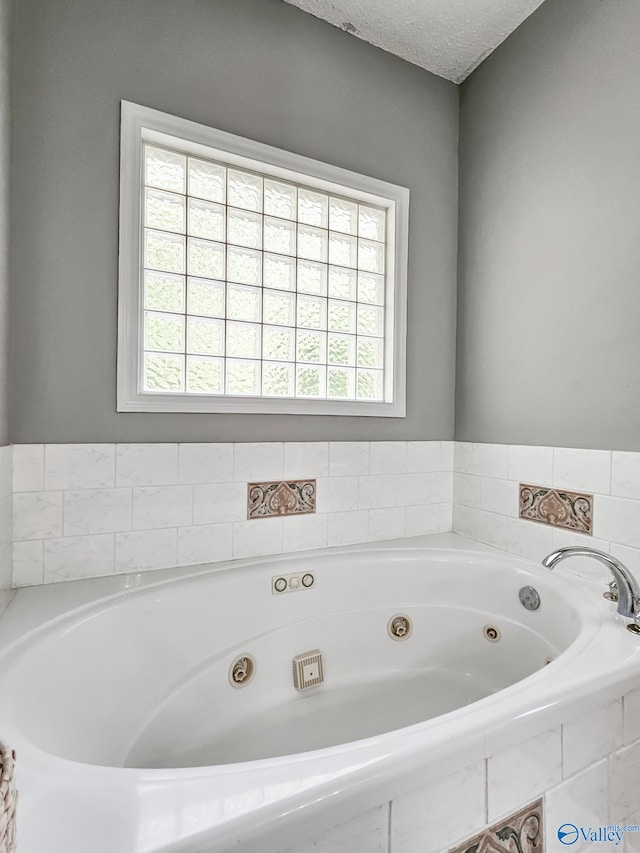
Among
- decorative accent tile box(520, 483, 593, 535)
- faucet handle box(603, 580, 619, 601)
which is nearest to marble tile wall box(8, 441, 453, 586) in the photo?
decorative accent tile box(520, 483, 593, 535)

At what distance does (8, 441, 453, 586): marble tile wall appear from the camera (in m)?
1.41

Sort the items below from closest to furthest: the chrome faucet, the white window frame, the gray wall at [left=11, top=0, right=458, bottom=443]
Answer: the chrome faucet → the gray wall at [left=11, top=0, right=458, bottom=443] → the white window frame

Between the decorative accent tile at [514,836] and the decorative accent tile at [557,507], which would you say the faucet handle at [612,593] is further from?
the decorative accent tile at [514,836]

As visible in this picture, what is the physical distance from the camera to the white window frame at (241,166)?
151cm

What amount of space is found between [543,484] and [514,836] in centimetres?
120

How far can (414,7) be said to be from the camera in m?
1.78

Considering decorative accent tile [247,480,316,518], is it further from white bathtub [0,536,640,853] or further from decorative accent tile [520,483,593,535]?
decorative accent tile [520,483,593,535]

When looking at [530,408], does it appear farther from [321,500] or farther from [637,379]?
[321,500]

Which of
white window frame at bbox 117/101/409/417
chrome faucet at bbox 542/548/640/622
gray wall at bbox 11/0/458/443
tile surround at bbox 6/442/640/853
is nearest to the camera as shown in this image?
tile surround at bbox 6/442/640/853

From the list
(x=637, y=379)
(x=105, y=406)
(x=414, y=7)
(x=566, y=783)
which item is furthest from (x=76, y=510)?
(x=414, y=7)

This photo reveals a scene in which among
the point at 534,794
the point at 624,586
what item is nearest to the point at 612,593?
the point at 624,586

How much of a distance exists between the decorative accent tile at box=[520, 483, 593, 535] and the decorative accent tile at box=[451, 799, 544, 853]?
1.00 metres

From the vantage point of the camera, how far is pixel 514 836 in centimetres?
78

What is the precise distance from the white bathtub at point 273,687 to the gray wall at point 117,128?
0.59 metres
